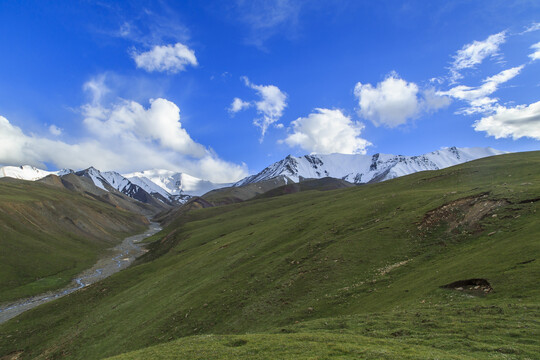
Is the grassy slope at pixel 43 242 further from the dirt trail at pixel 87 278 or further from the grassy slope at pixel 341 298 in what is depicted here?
the grassy slope at pixel 341 298

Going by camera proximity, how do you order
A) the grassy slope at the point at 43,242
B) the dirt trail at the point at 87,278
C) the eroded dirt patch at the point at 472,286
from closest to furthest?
1. the eroded dirt patch at the point at 472,286
2. the dirt trail at the point at 87,278
3. the grassy slope at the point at 43,242

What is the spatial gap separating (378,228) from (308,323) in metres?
23.7

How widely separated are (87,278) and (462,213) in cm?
10859

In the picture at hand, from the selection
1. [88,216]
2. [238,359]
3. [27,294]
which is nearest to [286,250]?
[238,359]

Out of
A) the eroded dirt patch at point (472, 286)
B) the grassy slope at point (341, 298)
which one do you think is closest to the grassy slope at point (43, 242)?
the grassy slope at point (341, 298)

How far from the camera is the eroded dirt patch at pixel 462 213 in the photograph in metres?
36.0

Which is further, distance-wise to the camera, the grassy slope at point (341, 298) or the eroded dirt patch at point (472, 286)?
the eroded dirt patch at point (472, 286)

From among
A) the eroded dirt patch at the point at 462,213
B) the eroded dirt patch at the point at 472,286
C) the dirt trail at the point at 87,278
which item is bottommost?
the dirt trail at the point at 87,278

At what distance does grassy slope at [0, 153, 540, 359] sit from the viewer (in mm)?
17891

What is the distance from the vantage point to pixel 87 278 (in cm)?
9525

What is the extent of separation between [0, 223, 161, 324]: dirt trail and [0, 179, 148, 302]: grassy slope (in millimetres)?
3715

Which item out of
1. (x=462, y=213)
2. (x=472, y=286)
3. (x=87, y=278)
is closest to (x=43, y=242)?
(x=87, y=278)

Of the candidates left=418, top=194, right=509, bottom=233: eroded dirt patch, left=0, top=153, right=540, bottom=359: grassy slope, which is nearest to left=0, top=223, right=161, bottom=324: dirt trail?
left=0, top=153, right=540, bottom=359: grassy slope

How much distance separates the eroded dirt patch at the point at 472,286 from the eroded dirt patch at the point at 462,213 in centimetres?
1298
